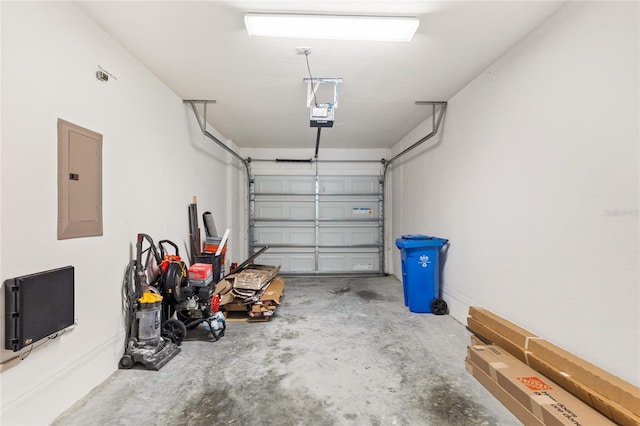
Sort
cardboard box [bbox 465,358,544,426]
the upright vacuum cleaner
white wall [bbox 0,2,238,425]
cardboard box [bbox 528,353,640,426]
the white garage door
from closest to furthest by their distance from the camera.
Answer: cardboard box [bbox 528,353,640,426] → white wall [bbox 0,2,238,425] → cardboard box [bbox 465,358,544,426] → the upright vacuum cleaner → the white garage door

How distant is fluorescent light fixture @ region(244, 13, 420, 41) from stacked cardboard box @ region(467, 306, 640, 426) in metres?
2.45

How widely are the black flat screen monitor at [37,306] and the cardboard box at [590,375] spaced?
3150mm

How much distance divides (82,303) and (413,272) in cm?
336

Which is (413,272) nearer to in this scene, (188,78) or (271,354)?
(271,354)

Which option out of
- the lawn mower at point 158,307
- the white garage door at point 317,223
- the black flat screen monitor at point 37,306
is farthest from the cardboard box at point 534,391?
the white garage door at point 317,223

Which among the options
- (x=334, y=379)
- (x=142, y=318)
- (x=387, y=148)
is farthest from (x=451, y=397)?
(x=387, y=148)

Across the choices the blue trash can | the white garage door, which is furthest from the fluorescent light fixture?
the white garage door

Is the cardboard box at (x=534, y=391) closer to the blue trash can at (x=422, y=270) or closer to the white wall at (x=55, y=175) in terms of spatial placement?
the blue trash can at (x=422, y=270)

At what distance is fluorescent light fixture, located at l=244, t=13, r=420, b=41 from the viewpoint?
6.38ft

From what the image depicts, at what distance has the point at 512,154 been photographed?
2.45m

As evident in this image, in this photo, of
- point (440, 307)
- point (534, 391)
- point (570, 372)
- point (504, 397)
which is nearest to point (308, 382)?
point (504, 397)

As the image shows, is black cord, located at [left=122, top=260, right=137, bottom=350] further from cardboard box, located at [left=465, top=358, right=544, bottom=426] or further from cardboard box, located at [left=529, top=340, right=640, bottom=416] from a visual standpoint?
cardboard box, located at [left=529, top=340, right=640, bottom=416]

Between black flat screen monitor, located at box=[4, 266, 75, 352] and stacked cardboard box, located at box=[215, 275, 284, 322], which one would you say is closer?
black flat screen monitor, located at box=[4, 266, 75, 352]

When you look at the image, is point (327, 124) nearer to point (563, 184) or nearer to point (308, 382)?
point (563, 184)
